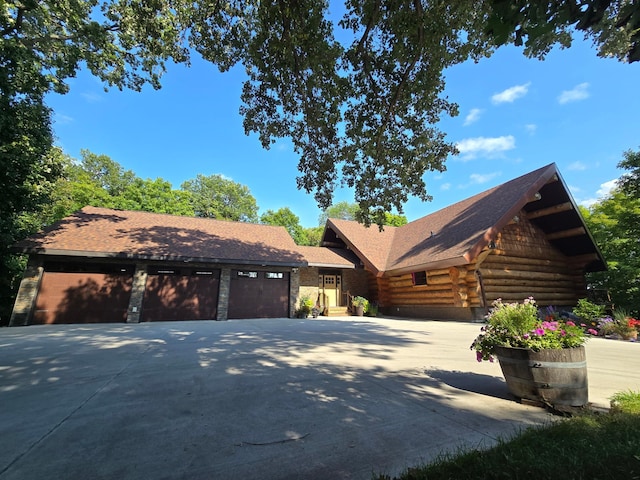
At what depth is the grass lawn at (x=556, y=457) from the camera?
1.84 metres

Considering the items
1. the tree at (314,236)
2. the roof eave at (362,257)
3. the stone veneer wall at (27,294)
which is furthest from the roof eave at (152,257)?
the tree at (314,236)

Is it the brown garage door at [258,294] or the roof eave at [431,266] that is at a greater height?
the roof eave at [431,266]

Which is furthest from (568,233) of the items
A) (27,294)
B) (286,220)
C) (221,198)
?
(221,198)

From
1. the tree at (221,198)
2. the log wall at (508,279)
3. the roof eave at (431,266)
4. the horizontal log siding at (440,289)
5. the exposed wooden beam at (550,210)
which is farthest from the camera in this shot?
the tree at (221,198)

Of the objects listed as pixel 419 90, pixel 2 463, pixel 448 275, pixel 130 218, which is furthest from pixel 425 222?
pixel 2 463

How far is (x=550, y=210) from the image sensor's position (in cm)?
1353

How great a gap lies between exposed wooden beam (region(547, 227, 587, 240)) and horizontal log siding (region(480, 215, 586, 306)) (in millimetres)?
355

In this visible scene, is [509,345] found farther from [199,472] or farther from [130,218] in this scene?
[130,218]

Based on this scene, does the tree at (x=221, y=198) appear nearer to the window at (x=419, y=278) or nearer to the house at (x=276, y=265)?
the house at (x=276, y=265)

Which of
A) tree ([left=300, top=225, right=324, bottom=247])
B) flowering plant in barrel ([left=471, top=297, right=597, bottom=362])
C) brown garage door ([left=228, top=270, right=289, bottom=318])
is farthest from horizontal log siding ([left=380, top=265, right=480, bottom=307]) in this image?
tree ([left=300, top=225, right=324, bottom=247])

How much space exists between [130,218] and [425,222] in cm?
1809

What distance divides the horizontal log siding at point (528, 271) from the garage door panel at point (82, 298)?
1602cm

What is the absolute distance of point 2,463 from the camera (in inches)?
81.8

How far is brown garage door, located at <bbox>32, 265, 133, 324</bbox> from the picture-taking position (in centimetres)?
1133
